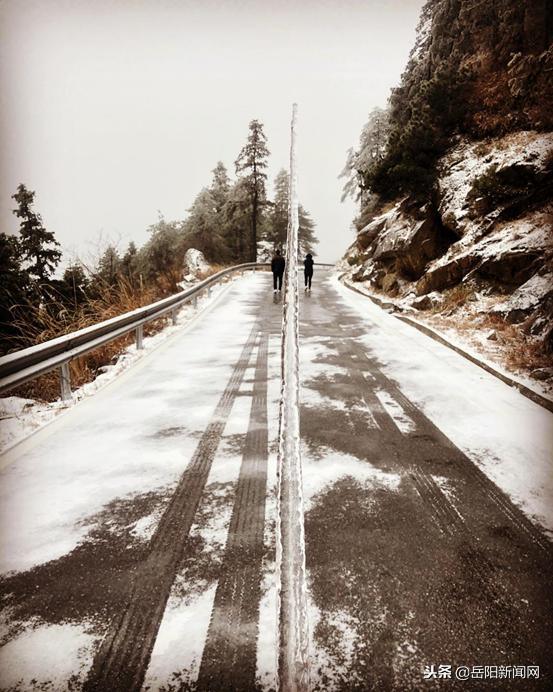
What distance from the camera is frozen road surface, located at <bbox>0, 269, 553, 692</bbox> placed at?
1.79m

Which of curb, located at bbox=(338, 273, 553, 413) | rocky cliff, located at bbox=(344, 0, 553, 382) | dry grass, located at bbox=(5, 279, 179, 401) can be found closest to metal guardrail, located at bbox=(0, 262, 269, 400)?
dry grass, located at bbox=(5, 279, 179, 401)

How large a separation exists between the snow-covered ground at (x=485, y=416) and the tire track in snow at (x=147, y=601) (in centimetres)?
254

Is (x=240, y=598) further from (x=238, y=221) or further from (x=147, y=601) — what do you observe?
(x=238, y=221)

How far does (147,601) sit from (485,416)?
163 inches

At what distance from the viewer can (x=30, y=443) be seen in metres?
3.86

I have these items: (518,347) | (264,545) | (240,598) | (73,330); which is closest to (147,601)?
(240,598)

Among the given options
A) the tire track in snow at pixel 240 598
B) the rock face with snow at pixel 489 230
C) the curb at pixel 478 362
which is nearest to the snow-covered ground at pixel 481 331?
the curb at pixel 478 362

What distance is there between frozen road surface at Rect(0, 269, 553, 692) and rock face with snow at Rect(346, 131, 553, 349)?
14.1 ft

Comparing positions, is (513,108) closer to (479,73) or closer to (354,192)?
(479,73)

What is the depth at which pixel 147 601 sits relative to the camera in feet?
6.83

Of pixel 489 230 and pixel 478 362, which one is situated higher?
Result: pixel 489 230

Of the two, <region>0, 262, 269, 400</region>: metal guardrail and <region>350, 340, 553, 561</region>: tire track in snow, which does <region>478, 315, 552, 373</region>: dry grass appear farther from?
<region>0, 262, 269, 400</region>: metal guardrail

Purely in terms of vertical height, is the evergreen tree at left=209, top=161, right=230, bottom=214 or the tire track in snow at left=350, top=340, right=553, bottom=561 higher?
the evergreen tree at left=209, top=161, right=230, bottom=214

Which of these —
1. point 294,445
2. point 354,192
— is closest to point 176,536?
point 294,445
